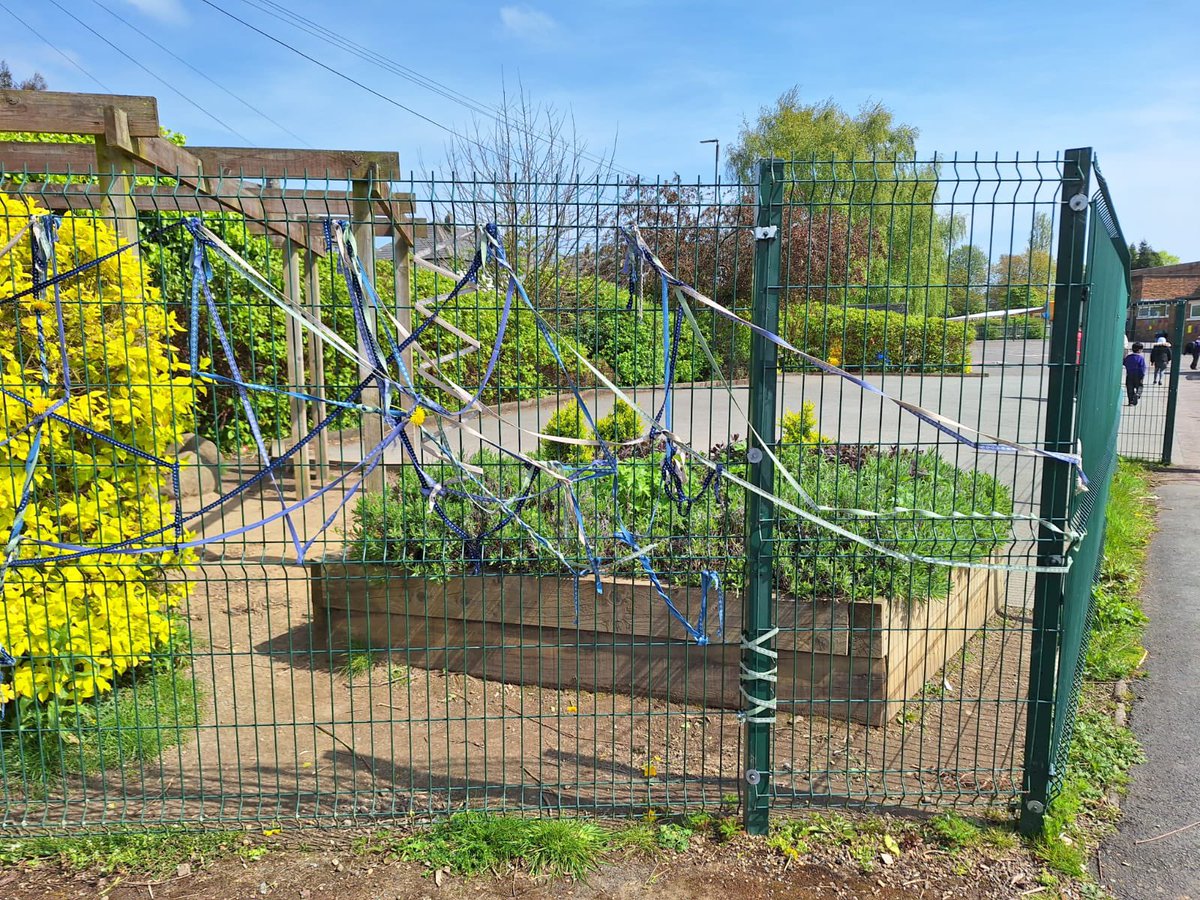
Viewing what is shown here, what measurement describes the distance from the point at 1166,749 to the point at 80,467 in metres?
4.66

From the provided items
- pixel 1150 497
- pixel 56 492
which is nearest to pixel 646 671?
pixel 56 492

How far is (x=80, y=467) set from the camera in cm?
372

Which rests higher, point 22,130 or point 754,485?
point 22,130

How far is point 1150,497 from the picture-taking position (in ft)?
30.9

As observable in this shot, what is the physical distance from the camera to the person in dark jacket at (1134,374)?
48.8 feet

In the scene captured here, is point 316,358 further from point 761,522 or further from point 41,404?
point 761,522

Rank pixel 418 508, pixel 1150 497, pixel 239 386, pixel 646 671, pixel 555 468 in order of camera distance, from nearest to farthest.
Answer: pixel 239 386, pixel 555 468, pixel 646 671, pixel 418 508, pixel 1150 497

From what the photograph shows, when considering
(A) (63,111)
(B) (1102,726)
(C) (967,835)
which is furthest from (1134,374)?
(A) (63,111)

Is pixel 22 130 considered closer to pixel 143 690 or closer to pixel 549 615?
pixel 143 690

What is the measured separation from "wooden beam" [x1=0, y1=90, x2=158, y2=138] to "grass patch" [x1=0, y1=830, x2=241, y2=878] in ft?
11.7

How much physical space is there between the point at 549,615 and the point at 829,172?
2334 mm

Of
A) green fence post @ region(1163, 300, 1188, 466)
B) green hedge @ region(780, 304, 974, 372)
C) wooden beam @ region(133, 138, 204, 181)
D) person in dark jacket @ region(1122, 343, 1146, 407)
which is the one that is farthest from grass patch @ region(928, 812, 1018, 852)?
person in dark jacket @ region(1122, 343, 1146, 407)

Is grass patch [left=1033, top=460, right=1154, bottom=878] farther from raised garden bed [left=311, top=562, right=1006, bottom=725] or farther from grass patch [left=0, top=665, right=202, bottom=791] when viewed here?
grass patch [left=0, top=665, right=202, bottom=791]

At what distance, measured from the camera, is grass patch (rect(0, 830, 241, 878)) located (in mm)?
3123
